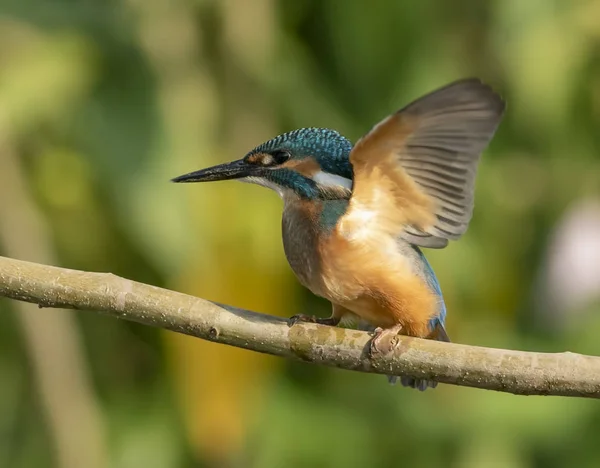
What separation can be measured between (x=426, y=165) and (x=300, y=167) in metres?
0.15

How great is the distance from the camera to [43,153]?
7.68 feet

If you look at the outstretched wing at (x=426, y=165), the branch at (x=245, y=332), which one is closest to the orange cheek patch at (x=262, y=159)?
the outstretched wing at (x=426, y=165)

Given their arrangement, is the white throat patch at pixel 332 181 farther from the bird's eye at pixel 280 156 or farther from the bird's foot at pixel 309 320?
the bird's foot at pixel 309 320

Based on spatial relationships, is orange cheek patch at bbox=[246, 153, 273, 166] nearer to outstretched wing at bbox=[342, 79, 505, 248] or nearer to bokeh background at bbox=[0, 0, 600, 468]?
outstretched wing at bbox=[342, 79, 505, 248]

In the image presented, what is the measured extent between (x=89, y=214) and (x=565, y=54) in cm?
116

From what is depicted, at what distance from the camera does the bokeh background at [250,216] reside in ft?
6.86

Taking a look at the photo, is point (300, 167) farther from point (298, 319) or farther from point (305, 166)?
point (298, 319)

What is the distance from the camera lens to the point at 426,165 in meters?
1.17

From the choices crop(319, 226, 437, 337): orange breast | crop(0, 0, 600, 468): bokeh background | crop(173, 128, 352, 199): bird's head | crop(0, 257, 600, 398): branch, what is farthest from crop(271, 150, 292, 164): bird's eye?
crop(0, 0, 600, 468): bokeh background

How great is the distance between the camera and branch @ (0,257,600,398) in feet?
3.44

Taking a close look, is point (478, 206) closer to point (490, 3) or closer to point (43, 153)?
point (490, 3)

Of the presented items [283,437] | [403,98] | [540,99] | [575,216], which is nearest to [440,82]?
[403,98]

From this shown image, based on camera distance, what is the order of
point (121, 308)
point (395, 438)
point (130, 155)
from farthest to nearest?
1. point (395, 438)
2. point (130, 155)
3. point (121, 308)

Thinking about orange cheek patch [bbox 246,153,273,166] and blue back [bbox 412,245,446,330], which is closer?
orange cheek patch [bbox 246,153,273,166]
